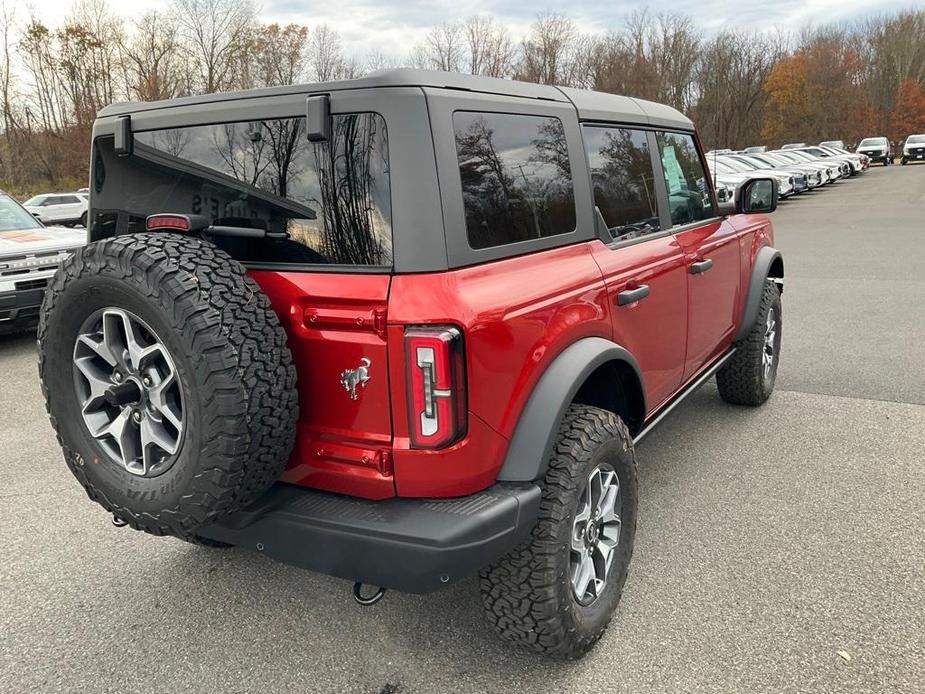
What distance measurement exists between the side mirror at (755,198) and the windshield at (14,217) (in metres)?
7.49

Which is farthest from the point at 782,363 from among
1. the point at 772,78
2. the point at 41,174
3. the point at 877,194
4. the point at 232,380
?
the point at 772,78

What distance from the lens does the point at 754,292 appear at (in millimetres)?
4516

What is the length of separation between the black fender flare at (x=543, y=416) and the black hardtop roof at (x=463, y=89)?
94cm

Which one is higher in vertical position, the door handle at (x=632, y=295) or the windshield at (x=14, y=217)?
the windshield at (x=14, y=217)

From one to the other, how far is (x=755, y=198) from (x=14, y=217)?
25.9ft

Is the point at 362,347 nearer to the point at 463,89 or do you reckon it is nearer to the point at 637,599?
the point at 463,89

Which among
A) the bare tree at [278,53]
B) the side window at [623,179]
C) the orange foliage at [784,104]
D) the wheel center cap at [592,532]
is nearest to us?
the wheel center cap at [592,532]

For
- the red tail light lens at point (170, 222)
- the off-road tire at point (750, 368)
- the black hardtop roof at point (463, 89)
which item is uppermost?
the black hardtop roof at point (463, 89)

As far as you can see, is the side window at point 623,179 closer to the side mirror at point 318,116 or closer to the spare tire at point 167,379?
the side mirror at point 318,116

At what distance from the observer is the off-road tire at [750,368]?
4625mm

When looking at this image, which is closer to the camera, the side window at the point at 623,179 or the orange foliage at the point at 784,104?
the side window at the point at 623,179

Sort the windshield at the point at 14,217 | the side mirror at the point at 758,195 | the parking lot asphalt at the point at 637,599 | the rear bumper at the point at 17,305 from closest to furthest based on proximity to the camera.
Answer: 1. the parking lot asphalt at the point at 637,599
2. the side mirror at the point at 758,195
3. the rear bumper at the point at 17,305
4. the windshield at the point at 14,217

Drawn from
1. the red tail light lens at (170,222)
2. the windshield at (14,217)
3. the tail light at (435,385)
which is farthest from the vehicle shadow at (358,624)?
the windshield at (14,217)

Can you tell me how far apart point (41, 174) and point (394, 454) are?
45815mm
